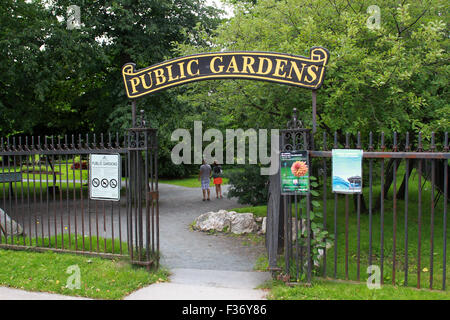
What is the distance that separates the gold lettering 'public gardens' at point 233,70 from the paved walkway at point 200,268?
2983 mm

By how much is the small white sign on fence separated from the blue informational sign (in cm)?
334

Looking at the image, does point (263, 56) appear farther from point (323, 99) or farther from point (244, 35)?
point (244, 35)

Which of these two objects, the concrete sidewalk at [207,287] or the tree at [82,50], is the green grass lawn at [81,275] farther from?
the tree at [82,50]

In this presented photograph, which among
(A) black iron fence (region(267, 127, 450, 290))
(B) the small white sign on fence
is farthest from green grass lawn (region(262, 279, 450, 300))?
(B) the small white sign on fence

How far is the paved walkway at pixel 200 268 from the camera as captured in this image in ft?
17.4

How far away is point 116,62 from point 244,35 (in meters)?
10.5

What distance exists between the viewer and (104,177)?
6484 millimetres

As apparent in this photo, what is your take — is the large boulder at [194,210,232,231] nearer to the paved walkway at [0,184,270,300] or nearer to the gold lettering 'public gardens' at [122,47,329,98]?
the paved walkway at [0,184,270,300]

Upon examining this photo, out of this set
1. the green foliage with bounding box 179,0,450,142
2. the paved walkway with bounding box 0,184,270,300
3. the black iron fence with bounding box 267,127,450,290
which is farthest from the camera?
the green foliage with bounding box 179,0,450,142

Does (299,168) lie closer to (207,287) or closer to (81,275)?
(207,287)

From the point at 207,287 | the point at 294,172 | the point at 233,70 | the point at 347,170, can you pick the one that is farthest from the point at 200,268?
the point at 233,70

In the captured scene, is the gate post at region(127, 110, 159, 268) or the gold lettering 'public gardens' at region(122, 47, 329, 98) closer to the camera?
the gold lettering 'public gardens' at region(122, 47, 329, 98)

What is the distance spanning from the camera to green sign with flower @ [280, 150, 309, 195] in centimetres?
539
